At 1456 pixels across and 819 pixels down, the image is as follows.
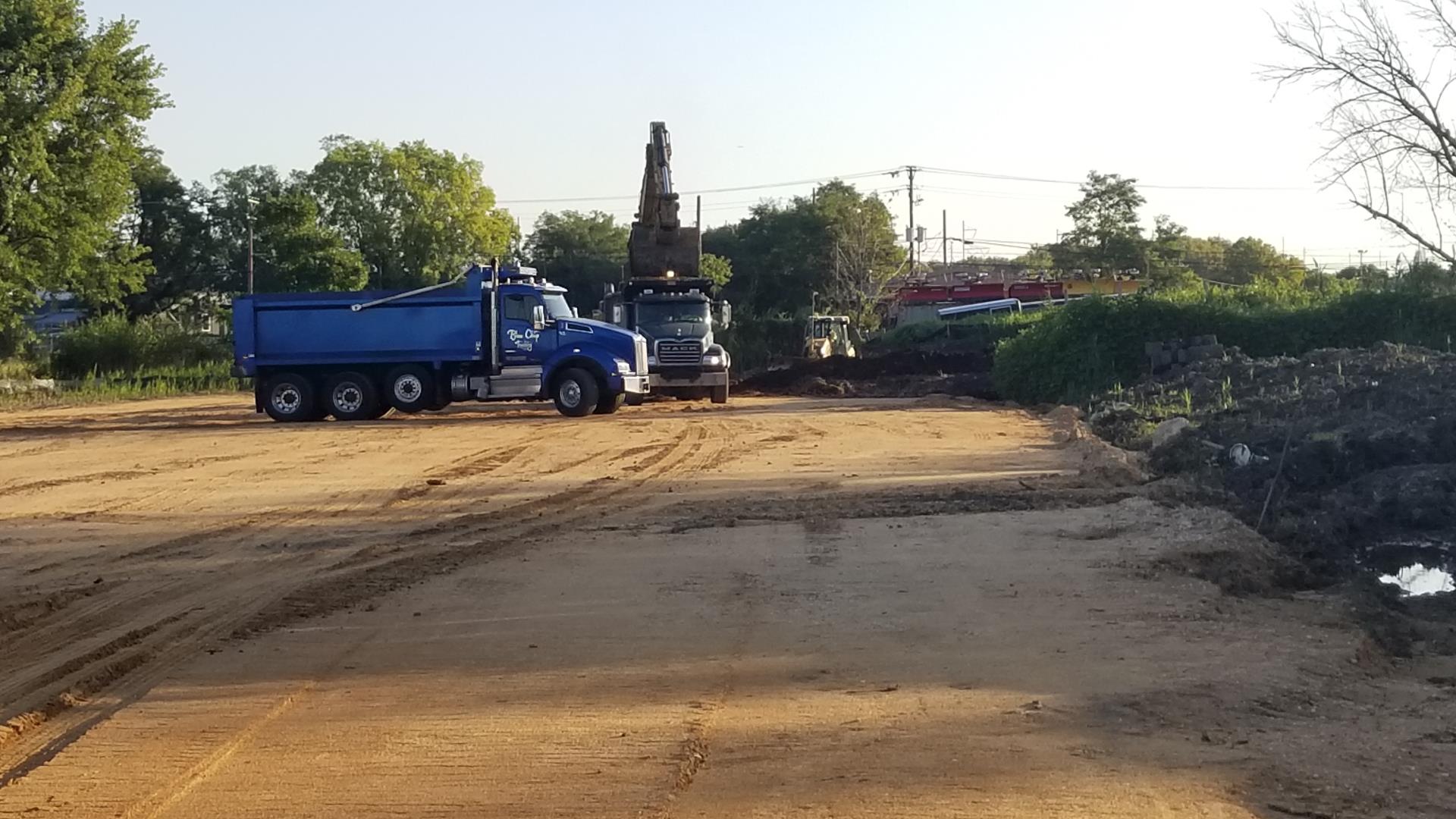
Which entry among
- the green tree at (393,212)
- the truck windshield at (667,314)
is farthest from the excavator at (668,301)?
the green tree at (393,212)

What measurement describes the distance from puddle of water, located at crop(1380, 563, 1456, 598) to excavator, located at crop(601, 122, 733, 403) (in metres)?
21.6

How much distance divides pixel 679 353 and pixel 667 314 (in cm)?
92

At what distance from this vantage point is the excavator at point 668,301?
3247cm

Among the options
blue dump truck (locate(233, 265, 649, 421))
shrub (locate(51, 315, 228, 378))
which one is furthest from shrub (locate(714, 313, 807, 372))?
blue dump truck (locate(233, 265, 649, 421))

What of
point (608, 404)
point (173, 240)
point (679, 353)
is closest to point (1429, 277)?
point (679, 353)

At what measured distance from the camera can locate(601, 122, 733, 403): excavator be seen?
32.5m

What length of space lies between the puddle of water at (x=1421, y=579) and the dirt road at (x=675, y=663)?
44.6 inches

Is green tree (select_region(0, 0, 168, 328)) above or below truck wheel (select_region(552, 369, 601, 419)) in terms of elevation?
above

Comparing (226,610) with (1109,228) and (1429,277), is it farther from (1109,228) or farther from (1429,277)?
(1109,228)

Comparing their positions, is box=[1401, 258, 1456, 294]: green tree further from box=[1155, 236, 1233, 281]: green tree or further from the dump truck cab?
box=[1155, 236, 1233, 281]: green tree

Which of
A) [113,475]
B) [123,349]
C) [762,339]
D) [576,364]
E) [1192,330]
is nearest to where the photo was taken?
[113,475]

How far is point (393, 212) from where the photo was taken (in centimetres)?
6769

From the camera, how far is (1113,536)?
11805 mm

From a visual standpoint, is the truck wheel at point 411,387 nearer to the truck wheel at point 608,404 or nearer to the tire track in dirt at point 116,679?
the truck wheel at point 608,404
